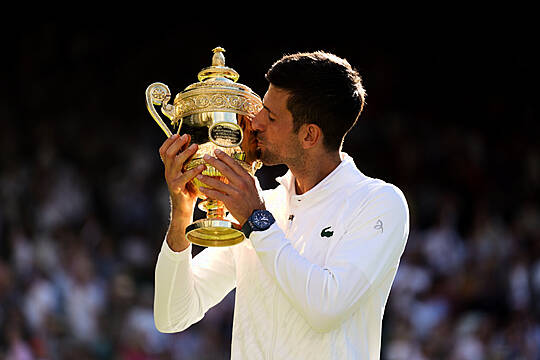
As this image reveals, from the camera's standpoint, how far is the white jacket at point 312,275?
2537mm

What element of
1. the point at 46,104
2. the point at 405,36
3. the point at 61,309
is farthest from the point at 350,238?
the point at 405,36

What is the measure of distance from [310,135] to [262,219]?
1.14ft

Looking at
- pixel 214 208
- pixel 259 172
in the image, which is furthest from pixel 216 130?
pixel 259 172

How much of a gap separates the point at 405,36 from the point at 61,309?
5.10m

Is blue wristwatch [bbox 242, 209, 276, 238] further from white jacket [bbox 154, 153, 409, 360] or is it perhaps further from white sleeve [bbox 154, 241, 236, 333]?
white sleeve [bbox 154, 241, 236, 333]

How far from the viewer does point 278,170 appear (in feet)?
28.4

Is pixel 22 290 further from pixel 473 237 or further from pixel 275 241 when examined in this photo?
pixel 275 241

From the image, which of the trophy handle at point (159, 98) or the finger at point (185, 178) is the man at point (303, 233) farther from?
the trophy handle at point (159, 98)

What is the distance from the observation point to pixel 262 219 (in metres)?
2.57

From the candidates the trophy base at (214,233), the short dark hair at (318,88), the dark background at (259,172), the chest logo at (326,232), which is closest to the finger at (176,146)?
the trophy base at (214,233)

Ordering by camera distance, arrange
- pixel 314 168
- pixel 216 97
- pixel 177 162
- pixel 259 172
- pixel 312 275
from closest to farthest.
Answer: pixel 312 275 → pixel 177 162 → pixel 216 97 → pixel 314 168 → pixel 259 172

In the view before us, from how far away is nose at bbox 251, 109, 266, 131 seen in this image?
277 centimetres

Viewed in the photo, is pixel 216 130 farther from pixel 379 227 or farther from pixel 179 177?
pixel 379 227

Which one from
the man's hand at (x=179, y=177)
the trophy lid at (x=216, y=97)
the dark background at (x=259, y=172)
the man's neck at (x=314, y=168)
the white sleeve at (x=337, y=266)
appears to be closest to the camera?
the white sleeve at (x=337, y=266)
